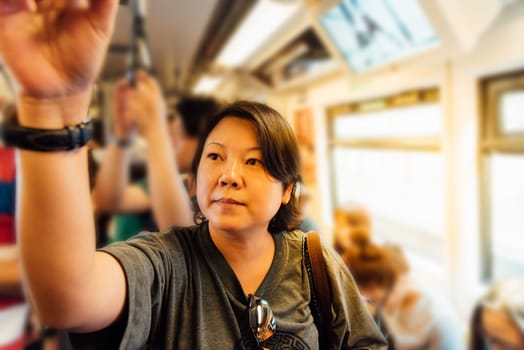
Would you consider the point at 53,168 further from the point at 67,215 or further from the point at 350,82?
the point at 350,82

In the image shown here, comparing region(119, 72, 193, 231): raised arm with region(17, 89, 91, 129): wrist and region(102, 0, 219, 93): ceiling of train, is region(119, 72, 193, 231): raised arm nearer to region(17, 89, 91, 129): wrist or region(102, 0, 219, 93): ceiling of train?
region(102, 0, 219, 93): ceiling of train

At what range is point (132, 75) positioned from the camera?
0.52 m

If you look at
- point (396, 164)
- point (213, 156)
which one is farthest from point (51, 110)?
point (396, 164)

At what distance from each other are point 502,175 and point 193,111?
1.62 metres

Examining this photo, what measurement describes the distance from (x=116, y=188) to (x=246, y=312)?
31 centimetres

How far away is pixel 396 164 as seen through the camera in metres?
2.17

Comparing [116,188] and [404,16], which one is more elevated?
[404,16]

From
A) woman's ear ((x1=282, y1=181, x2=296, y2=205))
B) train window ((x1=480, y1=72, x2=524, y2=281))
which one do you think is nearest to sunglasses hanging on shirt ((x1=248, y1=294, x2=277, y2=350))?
woman's ear ((x1=282, y1=181, x2=296, y2=205))

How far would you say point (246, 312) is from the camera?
0.41 metres

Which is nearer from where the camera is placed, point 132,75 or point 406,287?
point 132,75

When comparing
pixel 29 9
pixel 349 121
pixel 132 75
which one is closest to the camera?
pixel 29 9

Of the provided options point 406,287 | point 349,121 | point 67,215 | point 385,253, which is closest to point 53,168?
point 67,215

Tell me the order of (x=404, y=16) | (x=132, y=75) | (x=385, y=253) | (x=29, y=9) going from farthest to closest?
1. (x=404, y=16)
2. (x=385, y=253)
3. (x=132, y=75)
4. (x=29, y=9)

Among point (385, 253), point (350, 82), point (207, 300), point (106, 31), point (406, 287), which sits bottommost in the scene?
point (406, 287)
